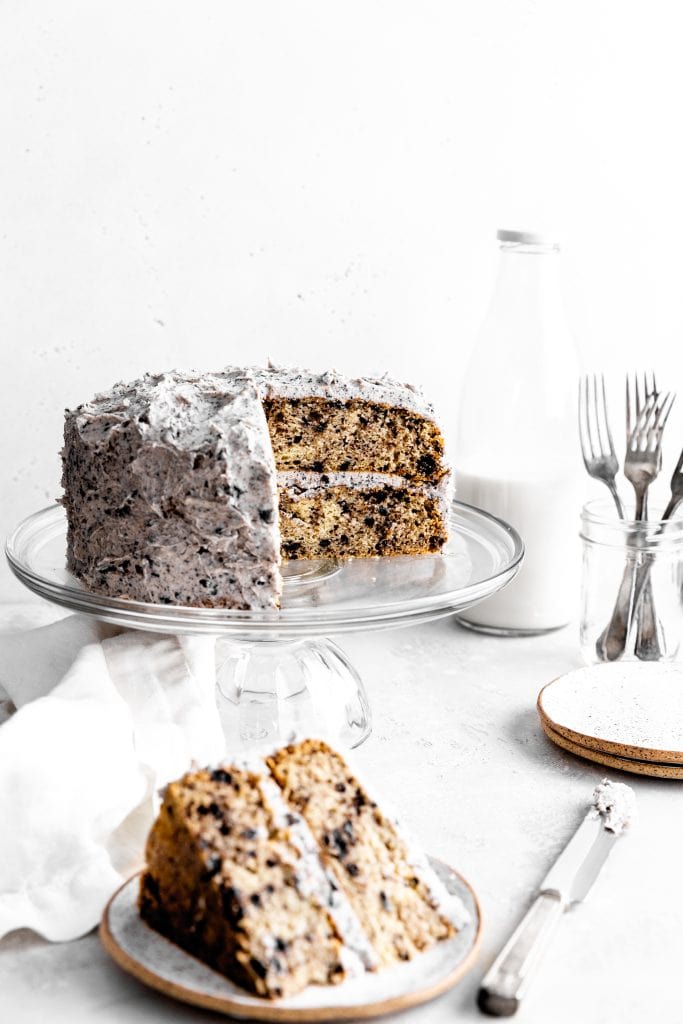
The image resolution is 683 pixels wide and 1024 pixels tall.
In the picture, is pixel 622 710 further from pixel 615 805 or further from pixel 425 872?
pixel 425 872

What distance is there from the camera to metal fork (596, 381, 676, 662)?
192 cm

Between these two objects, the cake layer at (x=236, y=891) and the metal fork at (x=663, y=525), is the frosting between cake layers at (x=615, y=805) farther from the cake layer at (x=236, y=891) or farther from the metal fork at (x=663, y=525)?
the metal fork at (x=663, y=525)

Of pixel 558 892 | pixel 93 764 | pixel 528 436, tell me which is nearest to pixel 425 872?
pixel 558 892

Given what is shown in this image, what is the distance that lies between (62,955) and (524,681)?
931 millimetres

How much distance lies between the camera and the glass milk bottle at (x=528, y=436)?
2.03m

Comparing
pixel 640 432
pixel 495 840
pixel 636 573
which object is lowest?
pixel 495 840

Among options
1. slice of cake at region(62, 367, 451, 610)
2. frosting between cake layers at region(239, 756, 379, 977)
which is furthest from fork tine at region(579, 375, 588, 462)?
frosting between cake layers at region(239, 756, 379, 977)

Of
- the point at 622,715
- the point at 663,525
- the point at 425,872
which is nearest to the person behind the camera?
the point at 425,872

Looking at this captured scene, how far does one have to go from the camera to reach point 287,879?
1029mm

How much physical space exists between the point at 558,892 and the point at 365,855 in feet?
0.77

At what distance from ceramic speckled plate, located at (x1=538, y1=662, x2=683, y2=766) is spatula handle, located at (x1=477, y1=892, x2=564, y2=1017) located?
1.27 ft

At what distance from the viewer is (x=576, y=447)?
2086 millimetres

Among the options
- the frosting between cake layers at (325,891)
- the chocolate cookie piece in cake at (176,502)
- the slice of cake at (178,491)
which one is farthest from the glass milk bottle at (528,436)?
the frosting between cake layers at (325,891)

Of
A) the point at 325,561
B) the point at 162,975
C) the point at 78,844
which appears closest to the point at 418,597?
the point at 325,561
